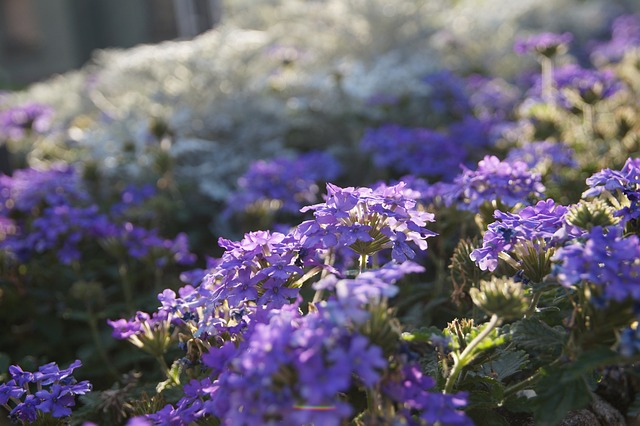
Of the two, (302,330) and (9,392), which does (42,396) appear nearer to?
(9,392)

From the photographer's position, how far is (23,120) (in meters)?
4.21

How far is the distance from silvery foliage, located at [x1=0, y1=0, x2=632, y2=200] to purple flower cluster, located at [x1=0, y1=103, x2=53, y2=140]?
152mm

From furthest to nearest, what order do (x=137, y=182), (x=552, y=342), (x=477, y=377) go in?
(x=137, y=182), (x=477, y=377), (x=552, y=342)

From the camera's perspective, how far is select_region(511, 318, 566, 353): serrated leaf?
4.39ft

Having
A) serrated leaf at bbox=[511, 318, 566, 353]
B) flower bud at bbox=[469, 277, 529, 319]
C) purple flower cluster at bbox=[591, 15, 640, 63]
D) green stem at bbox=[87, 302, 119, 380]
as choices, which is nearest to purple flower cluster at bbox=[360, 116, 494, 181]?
green stem at bbox=[87, 302, 119, 380]

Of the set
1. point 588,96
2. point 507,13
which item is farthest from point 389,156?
point 507,13

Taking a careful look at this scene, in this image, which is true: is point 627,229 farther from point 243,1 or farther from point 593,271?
point 243,1

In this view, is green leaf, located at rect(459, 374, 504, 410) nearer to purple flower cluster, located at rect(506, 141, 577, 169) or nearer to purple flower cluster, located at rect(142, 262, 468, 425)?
purple flower cluster, located at rect(142, 262, 468, 425)

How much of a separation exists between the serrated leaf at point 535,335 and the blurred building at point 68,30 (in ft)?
42.1

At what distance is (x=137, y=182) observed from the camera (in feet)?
13.6

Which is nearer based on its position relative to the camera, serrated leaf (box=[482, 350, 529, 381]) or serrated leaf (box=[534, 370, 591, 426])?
serrated leaf (box=[534, 370, 591, 426])

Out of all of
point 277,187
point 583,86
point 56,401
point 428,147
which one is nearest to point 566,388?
point 56,401

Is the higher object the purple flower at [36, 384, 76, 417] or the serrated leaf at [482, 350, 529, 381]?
the purple flower at [36, 384, 76, 417]

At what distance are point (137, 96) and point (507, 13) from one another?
539 centimetres
